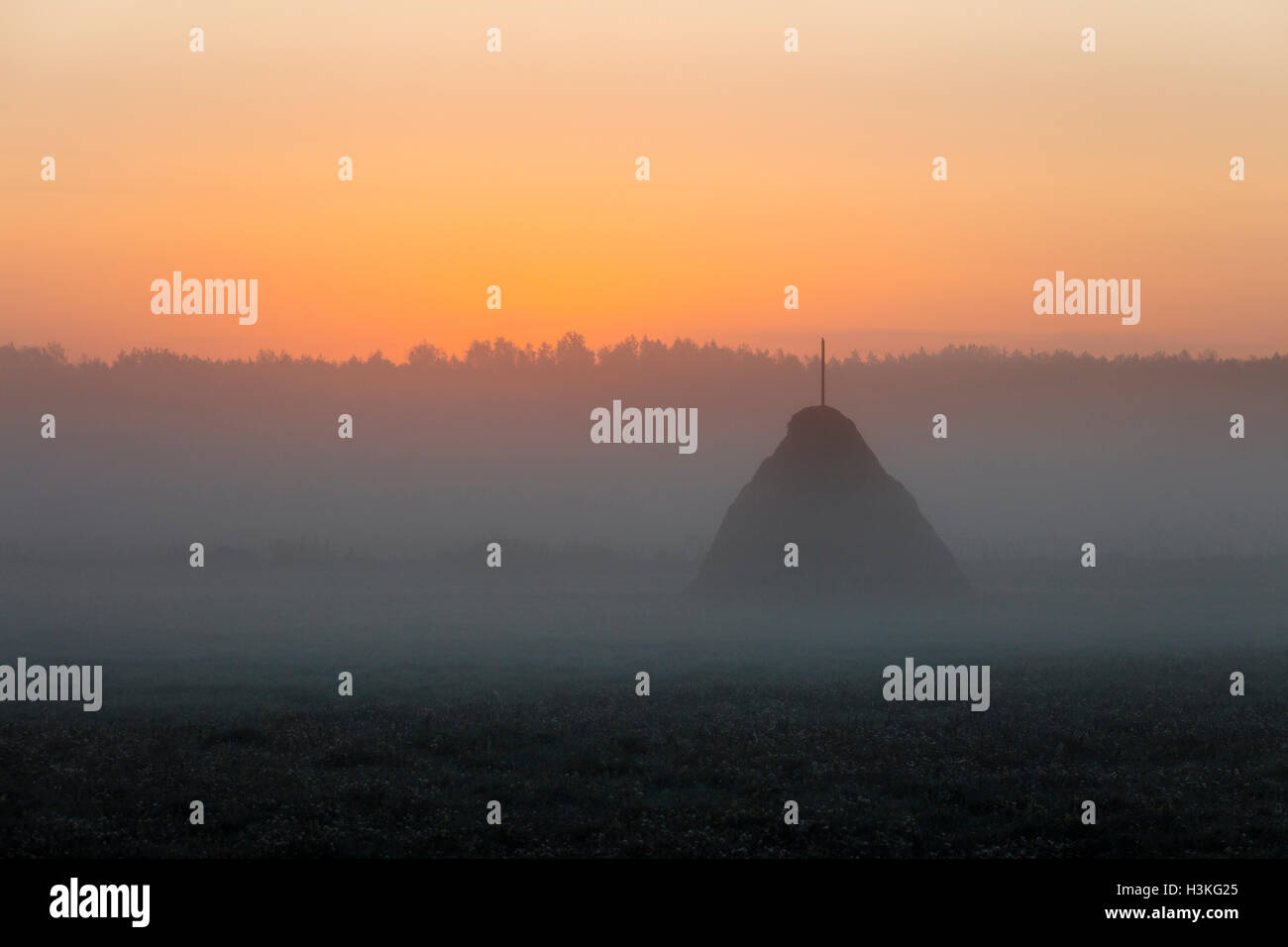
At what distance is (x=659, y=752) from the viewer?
81.3 ft

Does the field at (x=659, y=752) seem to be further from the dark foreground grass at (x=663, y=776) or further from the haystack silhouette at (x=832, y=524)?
the haystack silhouette at (x=832, y=524)

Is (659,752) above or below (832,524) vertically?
below

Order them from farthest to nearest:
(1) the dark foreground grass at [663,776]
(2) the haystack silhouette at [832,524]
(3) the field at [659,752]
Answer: (2) the haystack silhouette at [832,524] < (3) the field at [659,752] < (1) the dark foreground grass at [663,776]

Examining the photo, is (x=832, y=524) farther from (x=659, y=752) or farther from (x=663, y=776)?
(x=663, y=776)

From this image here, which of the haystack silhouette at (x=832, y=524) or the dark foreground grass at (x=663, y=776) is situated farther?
the haystack silhouette at (x=832, y=524)

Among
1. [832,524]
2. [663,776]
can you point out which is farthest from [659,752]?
[832,524]

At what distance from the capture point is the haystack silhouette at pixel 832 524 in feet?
186

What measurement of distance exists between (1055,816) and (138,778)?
1545 cm

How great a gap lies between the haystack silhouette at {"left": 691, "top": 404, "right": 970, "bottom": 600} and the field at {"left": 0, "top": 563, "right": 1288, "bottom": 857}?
279 inches

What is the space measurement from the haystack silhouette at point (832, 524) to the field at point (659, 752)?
23.3 ft

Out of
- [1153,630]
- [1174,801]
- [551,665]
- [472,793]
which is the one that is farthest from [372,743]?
[1153,630]

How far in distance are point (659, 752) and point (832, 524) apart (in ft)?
108

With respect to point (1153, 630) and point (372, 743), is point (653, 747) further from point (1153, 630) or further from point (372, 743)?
point (1153, 630)

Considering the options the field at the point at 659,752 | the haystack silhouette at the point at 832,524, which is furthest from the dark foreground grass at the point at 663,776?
the haystack silhouette at the point at 832,524
